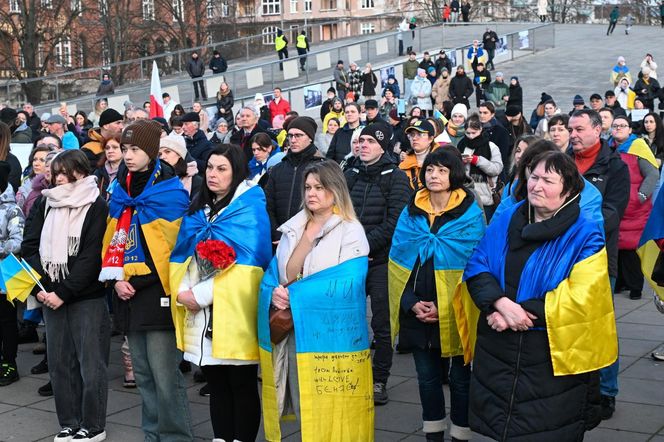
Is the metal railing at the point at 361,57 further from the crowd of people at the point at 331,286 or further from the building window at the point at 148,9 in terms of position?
the crowd of people at the point at 331,286

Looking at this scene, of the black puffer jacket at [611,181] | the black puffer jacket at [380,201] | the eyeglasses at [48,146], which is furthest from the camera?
the eyeglasses at [48,146]

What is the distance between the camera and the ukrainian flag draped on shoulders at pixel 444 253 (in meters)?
5.98

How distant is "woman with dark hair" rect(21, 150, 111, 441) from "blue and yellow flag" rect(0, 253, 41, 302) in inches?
9.1

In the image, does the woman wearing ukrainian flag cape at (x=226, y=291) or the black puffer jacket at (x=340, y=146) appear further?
the black puffer jacket at (x=340, y=146)

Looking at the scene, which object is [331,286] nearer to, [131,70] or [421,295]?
[421,295]

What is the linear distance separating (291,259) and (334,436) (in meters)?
1.05

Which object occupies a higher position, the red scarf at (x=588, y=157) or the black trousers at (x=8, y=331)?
the red scarf at (x=588, y=157)

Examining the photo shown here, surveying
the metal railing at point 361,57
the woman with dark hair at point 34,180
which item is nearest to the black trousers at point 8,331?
the woman with dark hair at point 34,180

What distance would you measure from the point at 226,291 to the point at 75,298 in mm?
1333

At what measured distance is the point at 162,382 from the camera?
6.26 metres

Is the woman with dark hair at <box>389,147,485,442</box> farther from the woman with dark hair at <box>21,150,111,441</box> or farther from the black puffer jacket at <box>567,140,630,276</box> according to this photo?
the woman with dark hair at <box>21,150,111,441</box>

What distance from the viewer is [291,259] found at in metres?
5.94

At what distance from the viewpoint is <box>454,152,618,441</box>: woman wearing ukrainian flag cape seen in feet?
16.3

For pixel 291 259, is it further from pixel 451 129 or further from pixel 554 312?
pixel 451 129
